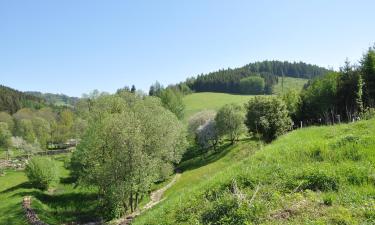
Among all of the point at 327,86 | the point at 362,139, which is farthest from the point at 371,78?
the point at 362,139

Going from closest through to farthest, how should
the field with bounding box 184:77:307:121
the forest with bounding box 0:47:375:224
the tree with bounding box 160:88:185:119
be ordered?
the forest with bounding box 0:47:375:224 → the tree with bounding box 160:88:185:119 → the field with bounding box 184:77:307:121

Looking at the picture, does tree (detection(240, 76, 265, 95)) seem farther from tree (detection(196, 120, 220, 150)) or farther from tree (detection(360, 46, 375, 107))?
tree (detection(360, 46, 375, 107))

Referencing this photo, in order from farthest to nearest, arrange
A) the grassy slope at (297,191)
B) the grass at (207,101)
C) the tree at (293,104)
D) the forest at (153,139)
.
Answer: the grass at (207,101)
the tree at (293,104)
the forest at (153,139)
the grassy slope at (297,191)

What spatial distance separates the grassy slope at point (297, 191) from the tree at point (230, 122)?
58.5 meters

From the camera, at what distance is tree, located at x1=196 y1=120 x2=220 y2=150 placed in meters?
78.9

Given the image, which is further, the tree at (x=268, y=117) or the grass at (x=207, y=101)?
the grass at (x=207, y=101)

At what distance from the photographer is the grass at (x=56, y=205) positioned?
133 feet

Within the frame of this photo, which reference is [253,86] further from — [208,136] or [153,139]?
[153,139]

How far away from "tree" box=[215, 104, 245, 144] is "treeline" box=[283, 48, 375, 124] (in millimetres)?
10573

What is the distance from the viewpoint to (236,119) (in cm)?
7506

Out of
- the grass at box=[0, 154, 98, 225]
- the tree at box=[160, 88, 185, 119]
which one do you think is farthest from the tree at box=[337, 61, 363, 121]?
the tree at box=[160, 88, 185, 119]

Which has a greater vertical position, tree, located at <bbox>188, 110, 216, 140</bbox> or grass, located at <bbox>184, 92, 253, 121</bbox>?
grass, located at <bbox>184, 92, 253, 121</bbox>

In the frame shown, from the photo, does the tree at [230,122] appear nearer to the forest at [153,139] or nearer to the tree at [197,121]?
the forest at [153,139]

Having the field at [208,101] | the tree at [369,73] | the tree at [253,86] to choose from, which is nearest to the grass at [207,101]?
the field at [208,101]
